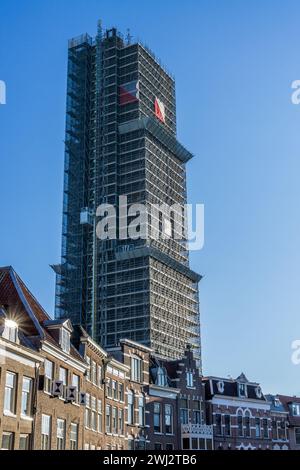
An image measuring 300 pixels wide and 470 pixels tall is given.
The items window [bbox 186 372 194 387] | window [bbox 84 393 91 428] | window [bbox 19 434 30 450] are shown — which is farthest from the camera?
window [bbox 186 372 194 387]

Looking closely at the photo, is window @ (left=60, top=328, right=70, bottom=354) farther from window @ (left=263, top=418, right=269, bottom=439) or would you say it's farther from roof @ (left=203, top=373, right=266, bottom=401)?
window @ (left=263, top=418, right=269, bottom=439)

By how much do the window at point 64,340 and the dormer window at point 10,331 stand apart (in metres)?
6.22

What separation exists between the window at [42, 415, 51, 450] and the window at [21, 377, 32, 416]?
6.76 ft

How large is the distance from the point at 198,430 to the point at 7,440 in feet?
122

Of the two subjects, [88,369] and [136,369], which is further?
[136,369]

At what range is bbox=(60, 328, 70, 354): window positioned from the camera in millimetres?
37862

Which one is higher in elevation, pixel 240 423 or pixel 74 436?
pixel 240 423

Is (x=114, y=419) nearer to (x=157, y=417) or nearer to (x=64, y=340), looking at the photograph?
(x=157, y=417)

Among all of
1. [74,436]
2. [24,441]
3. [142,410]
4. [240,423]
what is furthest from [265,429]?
[24,441]

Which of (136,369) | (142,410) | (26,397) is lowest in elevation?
(26,397)

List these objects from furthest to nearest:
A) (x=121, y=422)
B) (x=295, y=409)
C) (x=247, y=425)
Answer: (x=295, y=409)
(x=247, y=425)
(x=121, y=422)

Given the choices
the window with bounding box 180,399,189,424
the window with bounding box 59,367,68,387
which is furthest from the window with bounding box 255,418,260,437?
the window with bounding box 59,367,68,387

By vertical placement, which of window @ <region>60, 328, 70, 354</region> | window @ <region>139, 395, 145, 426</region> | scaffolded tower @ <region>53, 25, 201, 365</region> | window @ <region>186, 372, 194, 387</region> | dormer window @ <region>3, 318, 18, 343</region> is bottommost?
window @ <region>139, 395, 145, 426</region>

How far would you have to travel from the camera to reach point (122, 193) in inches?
4914
